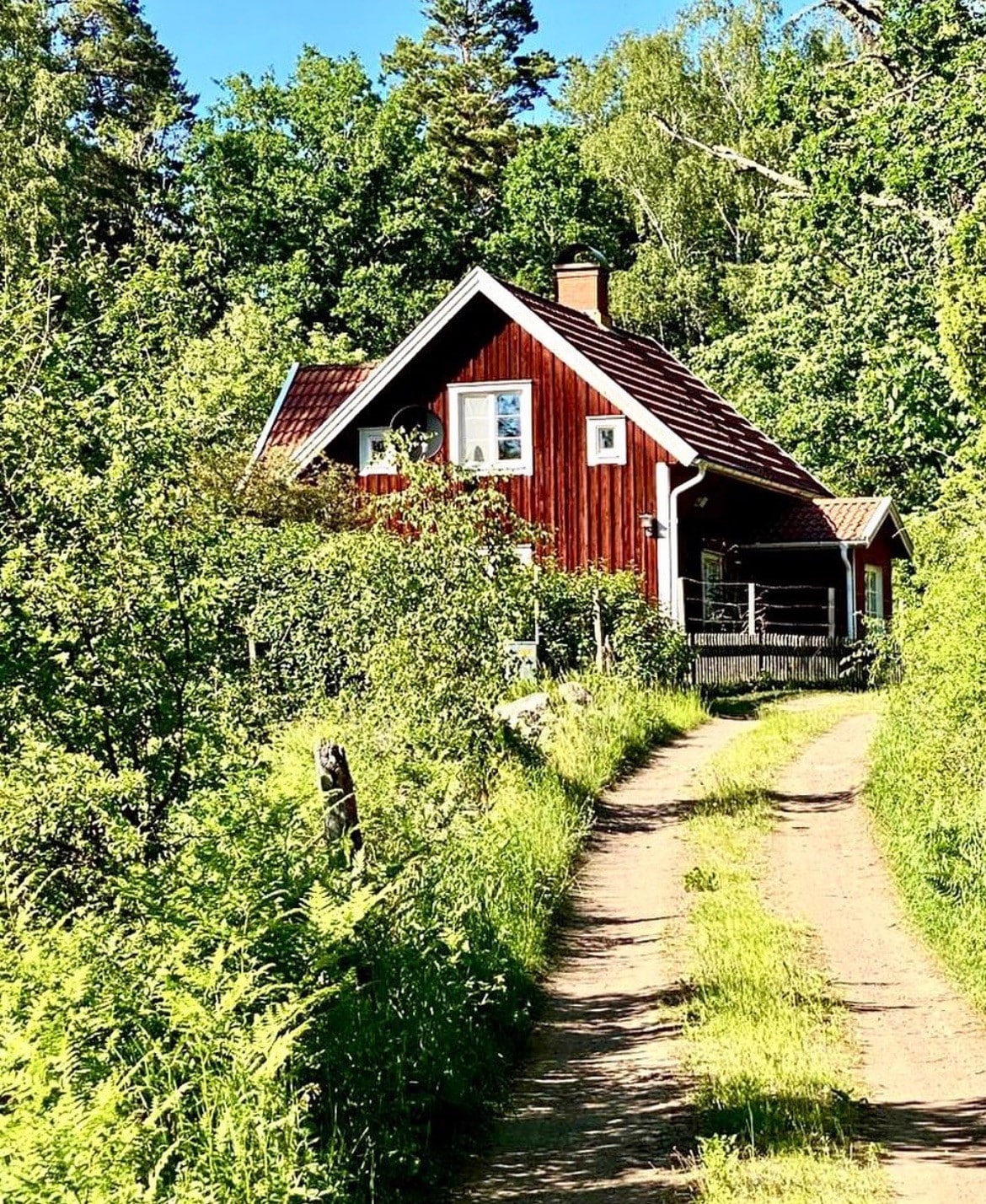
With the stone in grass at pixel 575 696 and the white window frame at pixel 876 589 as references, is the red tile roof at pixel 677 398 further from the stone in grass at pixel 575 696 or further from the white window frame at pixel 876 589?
the stone in grass at pixel 575 696

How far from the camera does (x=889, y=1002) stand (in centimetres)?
971

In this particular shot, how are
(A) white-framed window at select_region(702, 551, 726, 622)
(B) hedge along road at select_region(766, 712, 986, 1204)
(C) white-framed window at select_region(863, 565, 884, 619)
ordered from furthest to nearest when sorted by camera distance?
(C) white-framed window at select_region(863, 565, 884, 619) < (A) white-framed window at select_region(702, 551, 726, 622) < (B) hedge along road at select_region(766, 712, 986, 1204)

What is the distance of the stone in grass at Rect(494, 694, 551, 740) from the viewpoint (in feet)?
50.5

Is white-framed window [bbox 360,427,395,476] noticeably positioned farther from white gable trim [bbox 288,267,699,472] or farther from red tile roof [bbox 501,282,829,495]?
red tile roof [bbox 501,282,829,495]

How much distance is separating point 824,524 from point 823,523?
0.04 meters

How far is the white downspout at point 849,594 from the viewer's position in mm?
30406

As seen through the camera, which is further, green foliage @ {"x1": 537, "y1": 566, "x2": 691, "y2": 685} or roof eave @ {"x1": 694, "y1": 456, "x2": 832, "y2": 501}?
roof eave @ {"x1": 694, "y1": 456, "x2": 832, "y2": 501}

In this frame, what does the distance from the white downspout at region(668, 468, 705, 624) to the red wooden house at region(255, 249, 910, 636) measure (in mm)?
35

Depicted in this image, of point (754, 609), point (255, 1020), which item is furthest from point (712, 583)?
point (255, 1020)

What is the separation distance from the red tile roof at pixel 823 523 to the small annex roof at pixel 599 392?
0.52m

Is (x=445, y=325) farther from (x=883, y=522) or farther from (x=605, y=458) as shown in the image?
(x=883, y=522)

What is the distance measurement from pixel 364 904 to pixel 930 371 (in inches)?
1046

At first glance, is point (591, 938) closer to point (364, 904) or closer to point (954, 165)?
point (364, 904)

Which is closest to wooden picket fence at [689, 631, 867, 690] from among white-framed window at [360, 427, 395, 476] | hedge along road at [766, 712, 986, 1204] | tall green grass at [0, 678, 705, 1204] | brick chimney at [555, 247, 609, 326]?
white-framed window at [360, 427, 395, 476]
